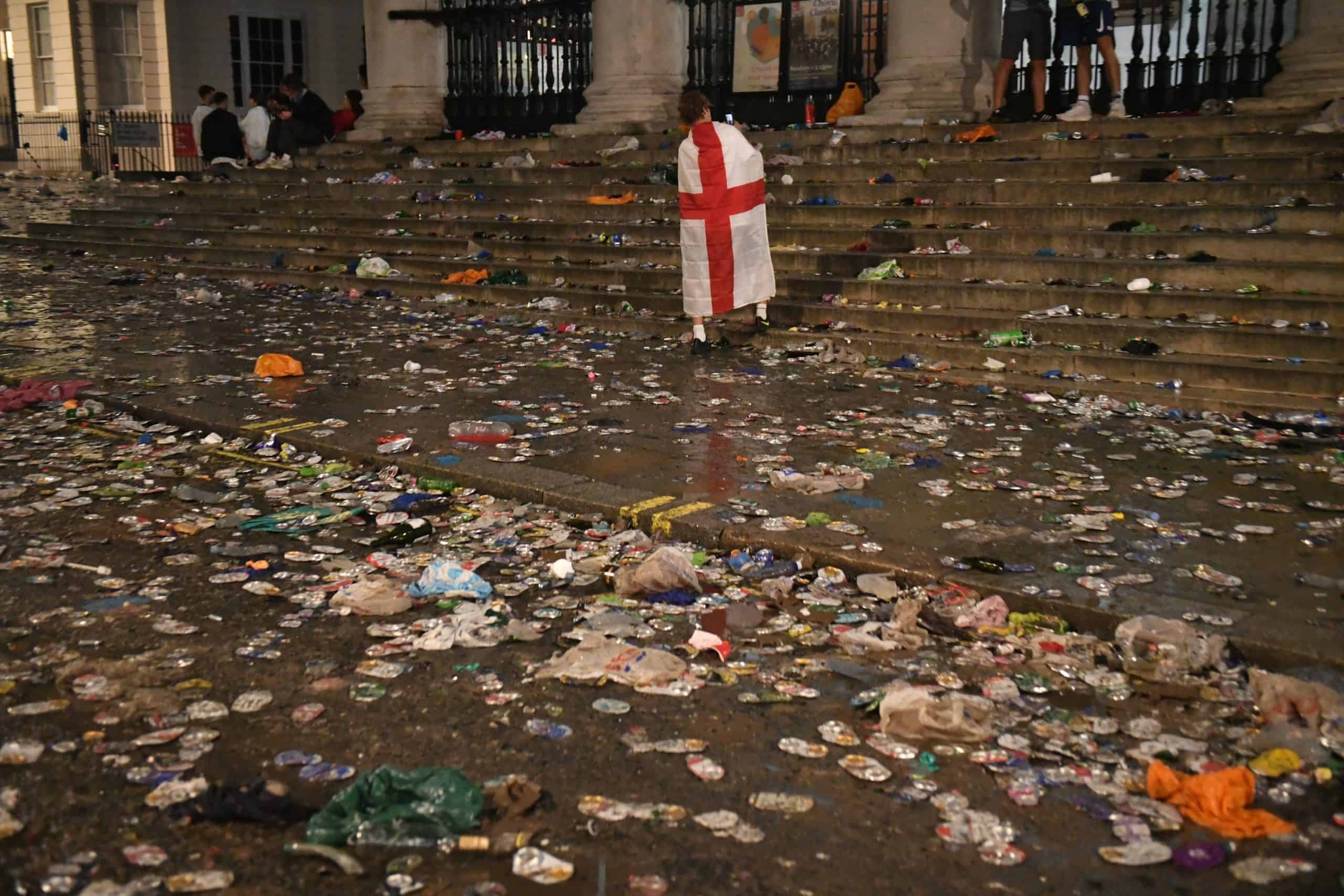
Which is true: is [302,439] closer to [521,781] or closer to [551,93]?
[521,781]

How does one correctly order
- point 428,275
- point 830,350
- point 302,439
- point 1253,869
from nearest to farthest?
point 1253,869 < point 302,439 < point 830,350 < point 428,275

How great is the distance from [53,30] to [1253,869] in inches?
1372

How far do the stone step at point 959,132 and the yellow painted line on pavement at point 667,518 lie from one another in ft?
23.7

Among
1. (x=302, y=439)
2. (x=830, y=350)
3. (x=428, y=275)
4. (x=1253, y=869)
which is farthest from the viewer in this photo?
(x=428, y=275)

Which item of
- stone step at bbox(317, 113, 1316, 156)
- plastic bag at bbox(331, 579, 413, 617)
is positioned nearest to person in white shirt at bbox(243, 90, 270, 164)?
stone step at bbox(317, 113, 1316, 156)

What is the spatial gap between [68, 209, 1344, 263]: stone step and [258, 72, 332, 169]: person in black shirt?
2.83 metres

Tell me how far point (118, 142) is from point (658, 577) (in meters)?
29.3

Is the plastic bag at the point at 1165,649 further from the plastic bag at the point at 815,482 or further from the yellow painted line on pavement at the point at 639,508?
the yellow painted line on pavement at the point at 639,508

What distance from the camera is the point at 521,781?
10.5 ft

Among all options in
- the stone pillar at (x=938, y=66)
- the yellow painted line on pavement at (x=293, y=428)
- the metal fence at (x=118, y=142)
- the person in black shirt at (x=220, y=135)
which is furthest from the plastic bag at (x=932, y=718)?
the metal fence at (x=118, y=142)

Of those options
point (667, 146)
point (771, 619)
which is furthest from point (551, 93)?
point (771, 619)

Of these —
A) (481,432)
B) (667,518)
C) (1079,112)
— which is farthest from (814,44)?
(667,518)

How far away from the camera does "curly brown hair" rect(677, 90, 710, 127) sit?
30.1 feet

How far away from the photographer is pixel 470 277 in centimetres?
1304
